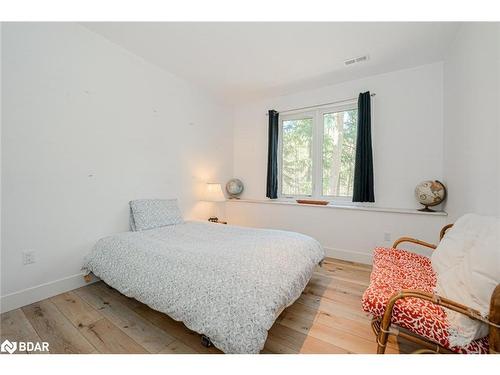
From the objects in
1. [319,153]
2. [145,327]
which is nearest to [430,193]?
[319,153]

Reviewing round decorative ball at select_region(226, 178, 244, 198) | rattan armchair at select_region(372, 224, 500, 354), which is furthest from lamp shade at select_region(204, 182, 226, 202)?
rattan armchair at select_region(372, 224, 500, 354)

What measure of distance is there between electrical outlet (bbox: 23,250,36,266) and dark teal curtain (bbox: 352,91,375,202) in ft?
11.9

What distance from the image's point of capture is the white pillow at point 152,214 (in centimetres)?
250

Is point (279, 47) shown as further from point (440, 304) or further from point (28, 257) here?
point (28, 257)

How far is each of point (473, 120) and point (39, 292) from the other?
13.4ft

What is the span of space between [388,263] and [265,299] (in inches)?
46.5

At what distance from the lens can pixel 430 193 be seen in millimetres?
2502

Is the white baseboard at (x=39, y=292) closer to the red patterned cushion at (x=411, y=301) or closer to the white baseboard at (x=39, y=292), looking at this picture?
the white baseboard at (x=39, y=292)

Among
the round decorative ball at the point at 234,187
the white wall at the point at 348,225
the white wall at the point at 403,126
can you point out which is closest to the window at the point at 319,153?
the white wall at the point at 403,126

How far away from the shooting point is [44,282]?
1962 millimetres

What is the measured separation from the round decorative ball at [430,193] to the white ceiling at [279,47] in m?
1.51

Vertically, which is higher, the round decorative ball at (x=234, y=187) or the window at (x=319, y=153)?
the window at (x=319, y=153)
